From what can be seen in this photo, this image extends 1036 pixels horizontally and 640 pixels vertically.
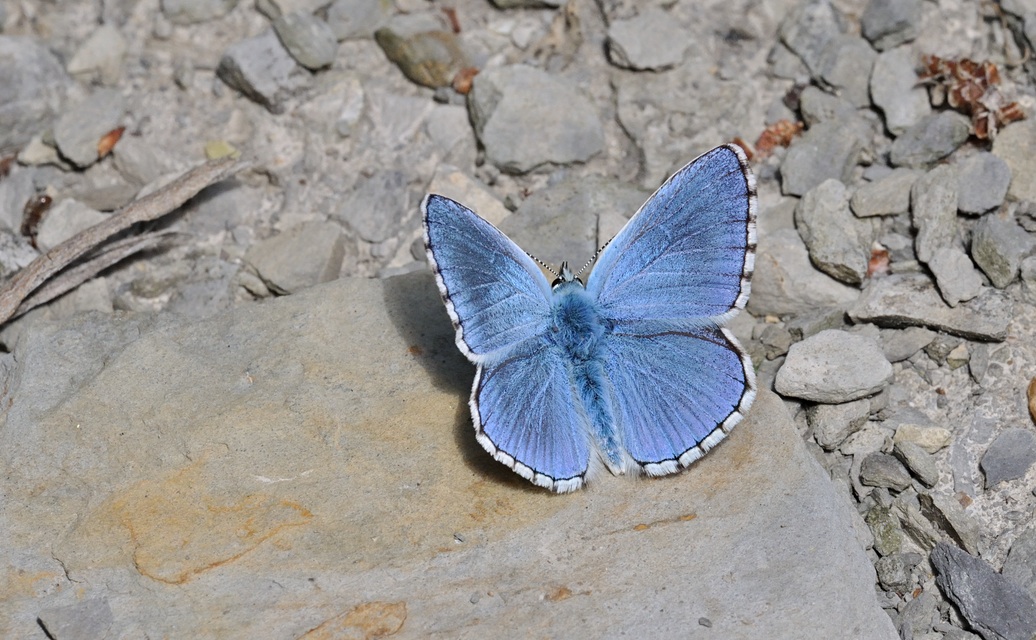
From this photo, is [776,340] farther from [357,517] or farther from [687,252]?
[357,517]

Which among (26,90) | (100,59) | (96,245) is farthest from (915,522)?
(26,90)

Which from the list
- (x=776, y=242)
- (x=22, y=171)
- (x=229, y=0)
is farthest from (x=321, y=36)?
(x=776, y=242)

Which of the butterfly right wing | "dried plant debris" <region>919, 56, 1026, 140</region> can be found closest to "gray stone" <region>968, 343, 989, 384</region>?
"dried plant debris" <region>919, 56, 1026, 140</region>

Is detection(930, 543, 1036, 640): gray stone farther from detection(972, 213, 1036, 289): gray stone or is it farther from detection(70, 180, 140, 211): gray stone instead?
detection(70, 180, 140, 211): gray stone

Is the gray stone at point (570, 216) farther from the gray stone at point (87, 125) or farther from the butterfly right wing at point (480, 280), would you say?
the gray stone at point (87, 125)

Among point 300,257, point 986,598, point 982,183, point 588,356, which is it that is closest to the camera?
point 588,356

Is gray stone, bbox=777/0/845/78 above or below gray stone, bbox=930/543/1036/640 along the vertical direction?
above
